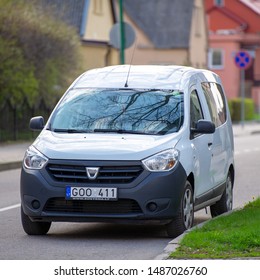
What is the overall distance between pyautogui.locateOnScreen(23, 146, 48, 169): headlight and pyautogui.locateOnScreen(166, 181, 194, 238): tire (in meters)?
1.42

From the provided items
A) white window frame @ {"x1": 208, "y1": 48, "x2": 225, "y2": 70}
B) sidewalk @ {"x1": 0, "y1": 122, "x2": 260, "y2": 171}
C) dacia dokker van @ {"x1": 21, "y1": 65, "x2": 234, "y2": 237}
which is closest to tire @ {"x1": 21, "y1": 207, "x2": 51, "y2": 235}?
dacia dokker van @ {"x1": 21, "y1": 65, "x2": 234, "y2": 237}

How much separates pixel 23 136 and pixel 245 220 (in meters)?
23.1

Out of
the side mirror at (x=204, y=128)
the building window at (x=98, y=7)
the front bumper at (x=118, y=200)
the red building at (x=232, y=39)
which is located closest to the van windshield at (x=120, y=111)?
the side mirror at (x=204, y=128)

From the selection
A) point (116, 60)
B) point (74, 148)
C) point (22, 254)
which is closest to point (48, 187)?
point (74, 148)

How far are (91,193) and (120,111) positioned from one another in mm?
1363

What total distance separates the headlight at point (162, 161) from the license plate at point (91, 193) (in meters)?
0.42

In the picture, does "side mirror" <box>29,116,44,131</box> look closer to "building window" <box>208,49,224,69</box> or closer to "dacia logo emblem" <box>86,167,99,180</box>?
"dacia logo emblem" <box>86,167,99,180</box>

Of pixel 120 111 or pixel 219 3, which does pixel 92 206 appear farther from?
pixel 219 3

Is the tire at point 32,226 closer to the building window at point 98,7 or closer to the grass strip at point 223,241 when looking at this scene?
the grass strip at point 223,241

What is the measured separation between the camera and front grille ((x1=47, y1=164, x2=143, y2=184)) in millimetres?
12148

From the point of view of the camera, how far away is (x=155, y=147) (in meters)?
12.3

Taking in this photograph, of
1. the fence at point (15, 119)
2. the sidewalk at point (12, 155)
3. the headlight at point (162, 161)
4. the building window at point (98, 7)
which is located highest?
the headlight at point (162, 161)

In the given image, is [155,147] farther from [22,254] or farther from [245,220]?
[22,254]

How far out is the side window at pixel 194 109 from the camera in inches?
531
